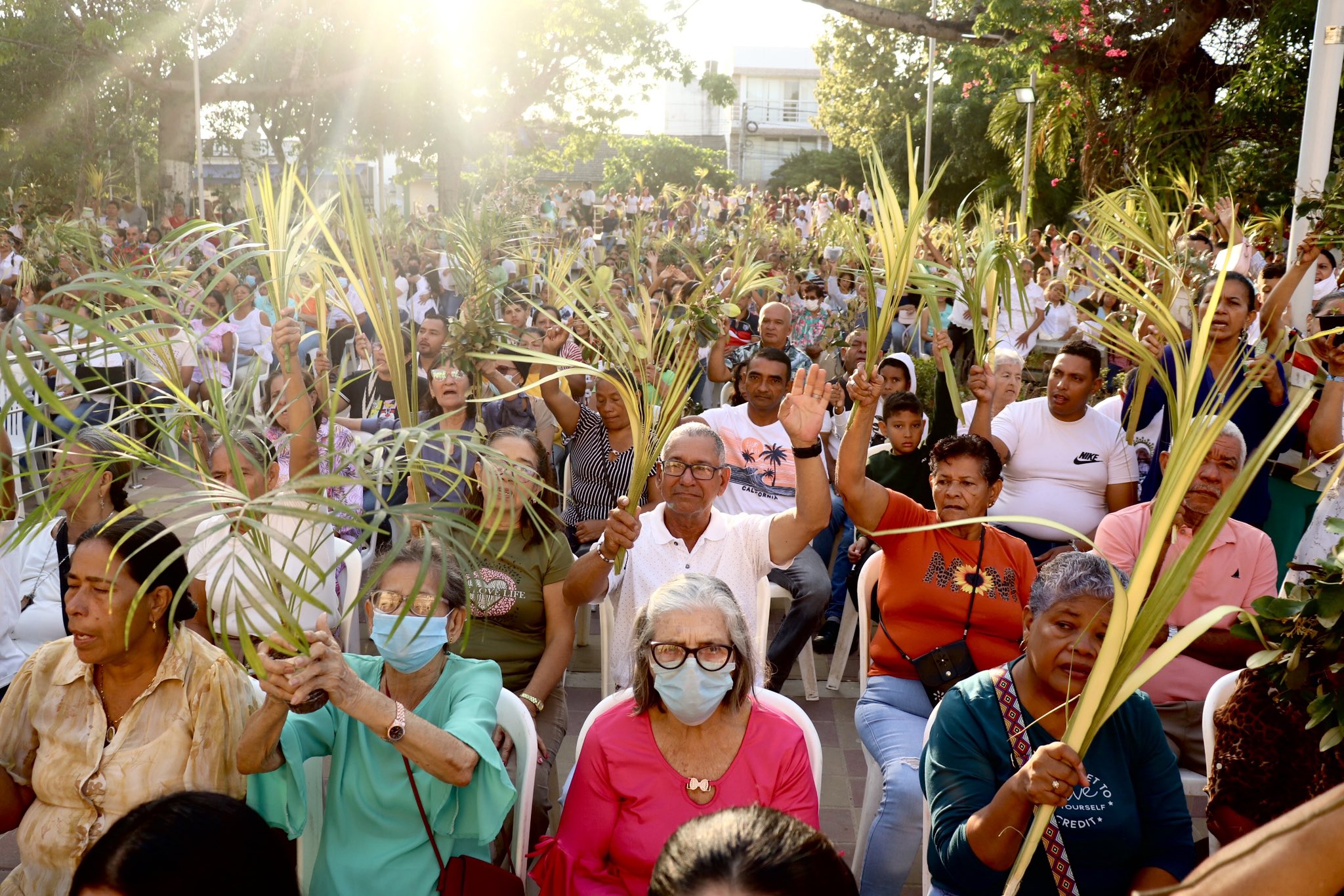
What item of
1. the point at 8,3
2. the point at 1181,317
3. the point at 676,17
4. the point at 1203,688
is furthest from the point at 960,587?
the point at 676,17

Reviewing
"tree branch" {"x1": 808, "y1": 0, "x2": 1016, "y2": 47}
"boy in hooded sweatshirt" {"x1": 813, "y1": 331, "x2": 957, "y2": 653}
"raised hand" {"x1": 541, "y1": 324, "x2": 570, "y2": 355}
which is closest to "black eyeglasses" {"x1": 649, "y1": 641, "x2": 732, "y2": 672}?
"boy in hooded sweatshirt" {"x1": 813, "y1": 331, "x2": 957, "y2": 653}

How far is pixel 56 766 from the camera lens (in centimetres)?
259

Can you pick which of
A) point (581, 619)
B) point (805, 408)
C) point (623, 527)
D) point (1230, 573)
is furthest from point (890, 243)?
point (581, 619)

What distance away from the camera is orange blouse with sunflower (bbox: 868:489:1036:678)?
11.7 ft

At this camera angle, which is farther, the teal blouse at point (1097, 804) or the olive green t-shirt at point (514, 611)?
the olive green t-shirt at point (514, 611)

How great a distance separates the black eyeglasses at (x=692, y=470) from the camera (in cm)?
385

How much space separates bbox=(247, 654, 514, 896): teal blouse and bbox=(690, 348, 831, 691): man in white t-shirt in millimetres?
2121

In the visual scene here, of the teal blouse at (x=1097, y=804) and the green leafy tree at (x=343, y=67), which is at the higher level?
the green leafy tree at (x=343, y=67)

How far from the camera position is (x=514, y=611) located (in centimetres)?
381

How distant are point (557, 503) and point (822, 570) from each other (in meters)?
1.51

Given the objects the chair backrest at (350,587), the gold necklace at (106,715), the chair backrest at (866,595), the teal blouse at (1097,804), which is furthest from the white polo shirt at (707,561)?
the gold necklace at (106,715)

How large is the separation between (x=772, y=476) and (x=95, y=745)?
10.6 ft

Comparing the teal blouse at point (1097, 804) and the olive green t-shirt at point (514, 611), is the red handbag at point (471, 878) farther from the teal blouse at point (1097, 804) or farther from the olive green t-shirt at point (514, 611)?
the olive green t-shirt at point (514, 611)

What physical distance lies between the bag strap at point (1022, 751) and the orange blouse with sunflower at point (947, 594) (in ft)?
2.93
